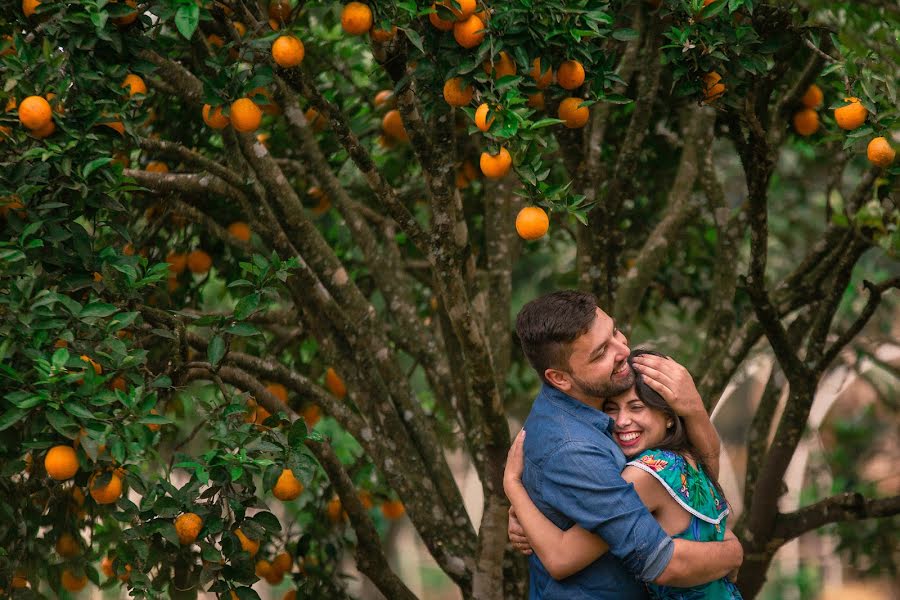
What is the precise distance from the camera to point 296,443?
2635 mm

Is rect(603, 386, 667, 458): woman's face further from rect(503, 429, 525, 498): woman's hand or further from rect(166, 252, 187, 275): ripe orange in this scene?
rect(166, 252, 187, 275): ripe orange

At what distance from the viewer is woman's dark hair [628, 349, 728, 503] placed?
245 centimetres

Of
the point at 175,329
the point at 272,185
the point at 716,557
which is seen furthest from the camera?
the point at 272,185

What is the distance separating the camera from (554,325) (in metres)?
2.44

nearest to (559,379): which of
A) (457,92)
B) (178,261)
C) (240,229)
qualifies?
(457,92)

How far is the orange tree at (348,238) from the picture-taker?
250 centimetres

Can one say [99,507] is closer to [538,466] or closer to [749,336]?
[538,466]

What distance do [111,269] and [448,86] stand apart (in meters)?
0.98

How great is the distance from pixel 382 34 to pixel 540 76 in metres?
0.45

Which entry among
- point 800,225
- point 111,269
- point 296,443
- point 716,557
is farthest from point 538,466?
point 800,225

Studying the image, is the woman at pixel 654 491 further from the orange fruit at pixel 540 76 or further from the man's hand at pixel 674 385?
the orange fruit at pixel 540 76

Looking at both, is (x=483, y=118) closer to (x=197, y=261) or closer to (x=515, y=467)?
(x=515, y=467)

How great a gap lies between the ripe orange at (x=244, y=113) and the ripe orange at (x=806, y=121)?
2.04 m

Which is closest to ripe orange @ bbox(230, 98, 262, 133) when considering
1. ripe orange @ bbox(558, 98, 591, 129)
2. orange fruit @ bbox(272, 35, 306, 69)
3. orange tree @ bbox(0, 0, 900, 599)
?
orange tree @ bbox(0, 0, 900, 599)
